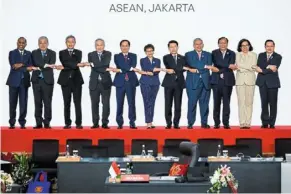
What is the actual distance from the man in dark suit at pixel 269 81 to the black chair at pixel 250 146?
176cm

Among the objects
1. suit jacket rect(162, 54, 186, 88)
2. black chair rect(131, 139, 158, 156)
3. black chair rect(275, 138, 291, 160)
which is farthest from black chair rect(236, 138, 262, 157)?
suit jacket rect(162, 54, 186, 88)

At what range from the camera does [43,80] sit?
16.9 meters

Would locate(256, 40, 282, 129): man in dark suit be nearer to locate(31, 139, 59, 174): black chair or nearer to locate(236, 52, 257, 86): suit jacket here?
locate(236, 52, 257, 86): suit jacket

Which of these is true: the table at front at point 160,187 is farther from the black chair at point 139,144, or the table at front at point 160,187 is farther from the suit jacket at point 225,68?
the suit jacket at point 225,68

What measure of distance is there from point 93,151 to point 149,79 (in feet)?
10.5

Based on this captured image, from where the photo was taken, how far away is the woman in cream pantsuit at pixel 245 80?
1686cm

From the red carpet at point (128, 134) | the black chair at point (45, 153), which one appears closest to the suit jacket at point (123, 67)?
the red carpet at point (128, 134)

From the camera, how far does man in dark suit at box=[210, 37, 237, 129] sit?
16.8m

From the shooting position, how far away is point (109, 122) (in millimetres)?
17781

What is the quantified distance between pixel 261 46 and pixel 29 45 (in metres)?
5.30

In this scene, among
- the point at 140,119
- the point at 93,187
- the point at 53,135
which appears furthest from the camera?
the point at 140,119

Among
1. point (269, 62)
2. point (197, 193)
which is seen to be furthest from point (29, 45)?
point (197, 193)

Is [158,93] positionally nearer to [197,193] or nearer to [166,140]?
[166,140]

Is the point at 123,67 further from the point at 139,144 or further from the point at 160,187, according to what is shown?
the point at 160,187
